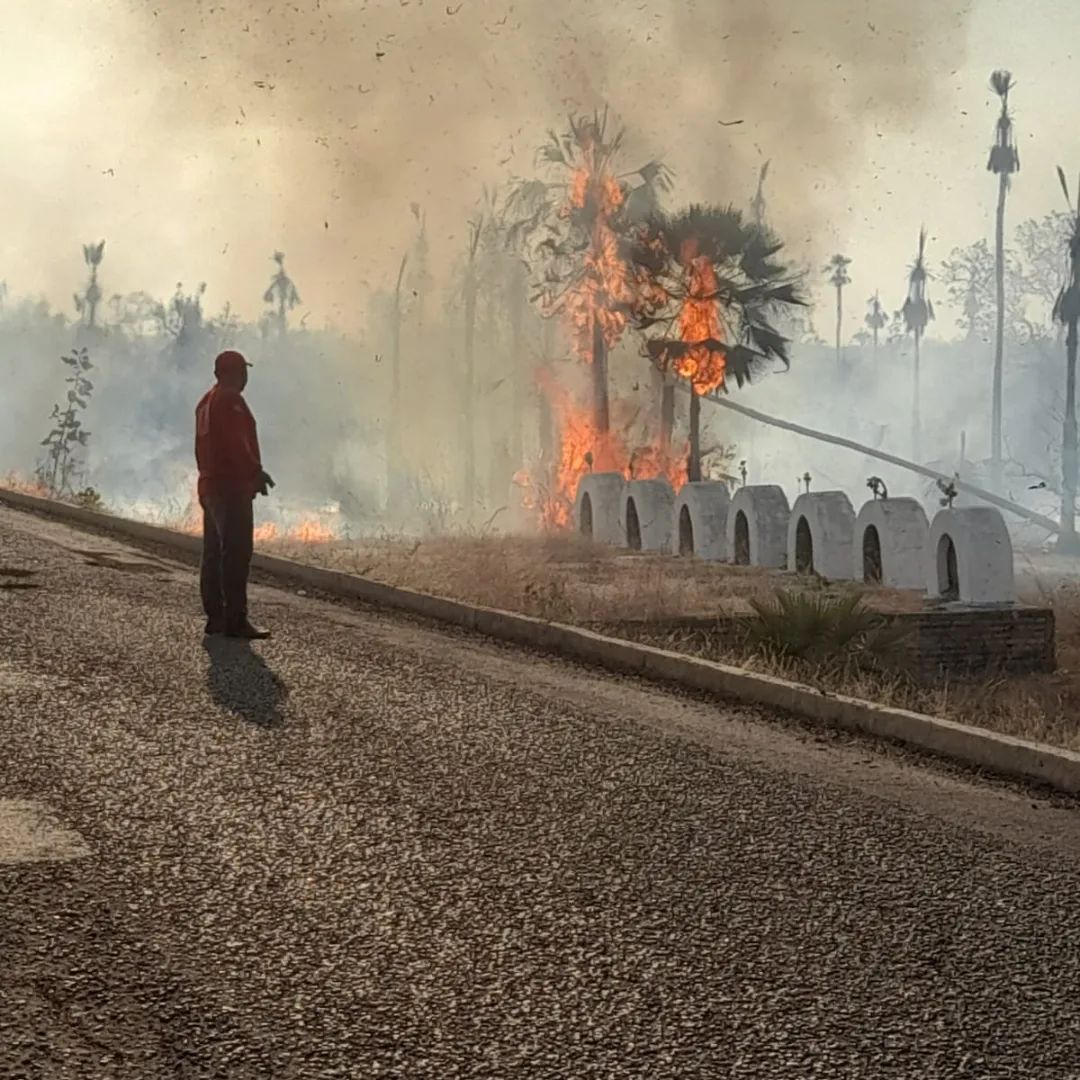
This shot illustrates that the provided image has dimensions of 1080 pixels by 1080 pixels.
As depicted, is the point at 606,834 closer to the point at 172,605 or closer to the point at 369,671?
the point at 369,671

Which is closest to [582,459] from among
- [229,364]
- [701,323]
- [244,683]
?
[701,323]

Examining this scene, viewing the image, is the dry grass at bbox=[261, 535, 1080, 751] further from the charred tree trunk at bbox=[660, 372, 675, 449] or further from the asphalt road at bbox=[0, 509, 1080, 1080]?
the charred tree trunk at bbox=[660, 372, 675, 449]

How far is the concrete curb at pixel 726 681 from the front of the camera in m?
7.27

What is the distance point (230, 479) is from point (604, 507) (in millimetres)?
19915

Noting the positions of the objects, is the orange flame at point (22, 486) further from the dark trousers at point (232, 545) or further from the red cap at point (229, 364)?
the red cap at point (229, 364)

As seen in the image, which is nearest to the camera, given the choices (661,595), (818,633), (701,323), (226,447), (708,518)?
(226,447)

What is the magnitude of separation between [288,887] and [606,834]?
50.9 inches

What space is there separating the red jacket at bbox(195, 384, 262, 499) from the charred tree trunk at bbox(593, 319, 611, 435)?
110 feet

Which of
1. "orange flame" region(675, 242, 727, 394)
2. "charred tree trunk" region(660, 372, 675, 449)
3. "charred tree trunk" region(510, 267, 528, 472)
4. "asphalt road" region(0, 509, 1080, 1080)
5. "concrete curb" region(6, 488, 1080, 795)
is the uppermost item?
"charred tree trunk" region(510, 267, 528, 472)

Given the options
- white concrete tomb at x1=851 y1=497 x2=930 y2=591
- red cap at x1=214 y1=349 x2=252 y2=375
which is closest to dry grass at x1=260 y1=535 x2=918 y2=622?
white concrete tomb at x1=851 y1=497 x2=930 y2=591

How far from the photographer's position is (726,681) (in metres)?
9.30

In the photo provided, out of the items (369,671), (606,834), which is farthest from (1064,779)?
(369,671)

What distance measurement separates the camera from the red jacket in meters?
10.3

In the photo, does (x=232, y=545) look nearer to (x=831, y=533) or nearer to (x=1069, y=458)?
(x=831, y=533)
